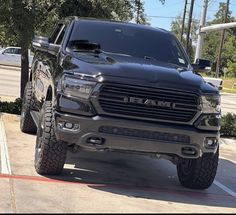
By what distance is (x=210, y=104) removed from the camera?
6828 mm

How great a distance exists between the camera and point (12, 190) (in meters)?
6.32

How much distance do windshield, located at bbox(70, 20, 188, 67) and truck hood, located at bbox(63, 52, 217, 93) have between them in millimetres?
640

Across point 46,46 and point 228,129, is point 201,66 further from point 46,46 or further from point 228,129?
point 228,129

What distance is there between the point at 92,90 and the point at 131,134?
0.65 meters

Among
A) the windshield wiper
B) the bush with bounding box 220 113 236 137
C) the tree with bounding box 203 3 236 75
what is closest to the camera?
the windshield wiper

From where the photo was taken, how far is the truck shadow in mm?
6855

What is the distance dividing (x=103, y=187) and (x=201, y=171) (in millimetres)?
1260

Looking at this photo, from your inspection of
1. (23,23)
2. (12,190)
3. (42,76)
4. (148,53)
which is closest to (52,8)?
(23,23)

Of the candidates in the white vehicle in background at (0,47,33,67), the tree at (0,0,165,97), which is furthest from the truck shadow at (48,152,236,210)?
the white vehicle in background at (0,47,33,67)

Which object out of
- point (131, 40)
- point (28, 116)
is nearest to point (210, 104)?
point (131, 40)

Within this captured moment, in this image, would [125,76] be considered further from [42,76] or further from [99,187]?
[42,76]

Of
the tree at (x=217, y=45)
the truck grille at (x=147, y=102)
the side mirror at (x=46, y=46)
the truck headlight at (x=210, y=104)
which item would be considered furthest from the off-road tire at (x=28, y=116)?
the tree at (x=217, y=45)

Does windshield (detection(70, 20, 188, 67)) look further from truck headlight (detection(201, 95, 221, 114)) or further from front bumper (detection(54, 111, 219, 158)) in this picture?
front bumper (detection(54, 111, 219, 158))

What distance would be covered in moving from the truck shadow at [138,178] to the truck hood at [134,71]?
→ 4.24 ft
